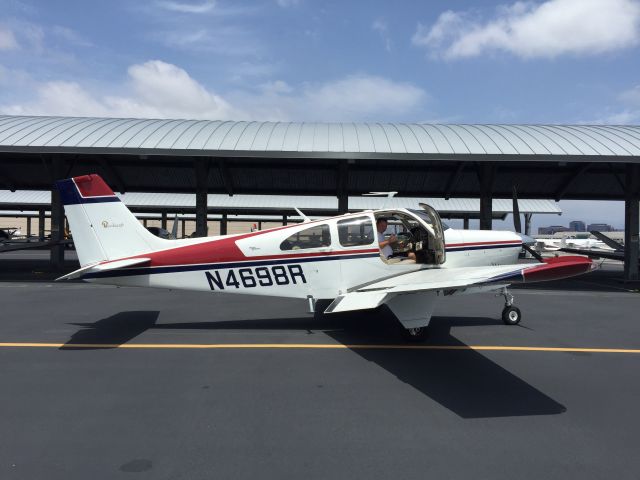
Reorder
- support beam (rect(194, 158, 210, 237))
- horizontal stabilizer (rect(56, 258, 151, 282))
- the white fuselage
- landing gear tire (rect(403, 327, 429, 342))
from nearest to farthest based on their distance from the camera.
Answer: horizontal stabilizer (rect(56, 258, 151, 282)), landing gear tire (rect(403, 327, 429, 342)), the white fuselage, support beam (rect(194, 158, 210, 237))

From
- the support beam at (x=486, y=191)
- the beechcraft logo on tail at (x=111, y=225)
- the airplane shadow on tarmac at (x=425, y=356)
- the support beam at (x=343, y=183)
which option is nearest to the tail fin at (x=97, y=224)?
the beechcraft logo on tail at (x=111, y=225)

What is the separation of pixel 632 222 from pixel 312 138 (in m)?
13.6

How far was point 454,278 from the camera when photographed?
5.75 meters

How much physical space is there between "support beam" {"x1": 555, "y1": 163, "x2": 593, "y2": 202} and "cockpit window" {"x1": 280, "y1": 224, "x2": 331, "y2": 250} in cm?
1527

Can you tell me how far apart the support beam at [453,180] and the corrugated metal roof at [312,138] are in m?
1.81

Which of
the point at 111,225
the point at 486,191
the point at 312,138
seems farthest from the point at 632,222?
the point at 111,225

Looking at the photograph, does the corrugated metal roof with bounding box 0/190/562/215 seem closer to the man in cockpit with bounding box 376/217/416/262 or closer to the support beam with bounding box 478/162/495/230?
the support beam with bounding box 478/162/495/230

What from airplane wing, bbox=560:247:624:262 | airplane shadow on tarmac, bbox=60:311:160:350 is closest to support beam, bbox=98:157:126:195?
airplane shadow on tarmac, bbox=60:311:160:350

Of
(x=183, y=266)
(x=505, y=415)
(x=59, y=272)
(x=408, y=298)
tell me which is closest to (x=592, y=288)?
(x=408, y=298)

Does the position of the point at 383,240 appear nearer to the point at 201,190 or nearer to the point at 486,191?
the point at 201,190

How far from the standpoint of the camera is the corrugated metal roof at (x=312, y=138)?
1391cm

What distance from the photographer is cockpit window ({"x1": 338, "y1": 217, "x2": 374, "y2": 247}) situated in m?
6.96

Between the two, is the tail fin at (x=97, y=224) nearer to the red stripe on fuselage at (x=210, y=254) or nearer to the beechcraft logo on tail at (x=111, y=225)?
the beechcraft logo on tail at (x=111, y=225)

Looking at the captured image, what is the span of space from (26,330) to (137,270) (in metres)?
2.54
